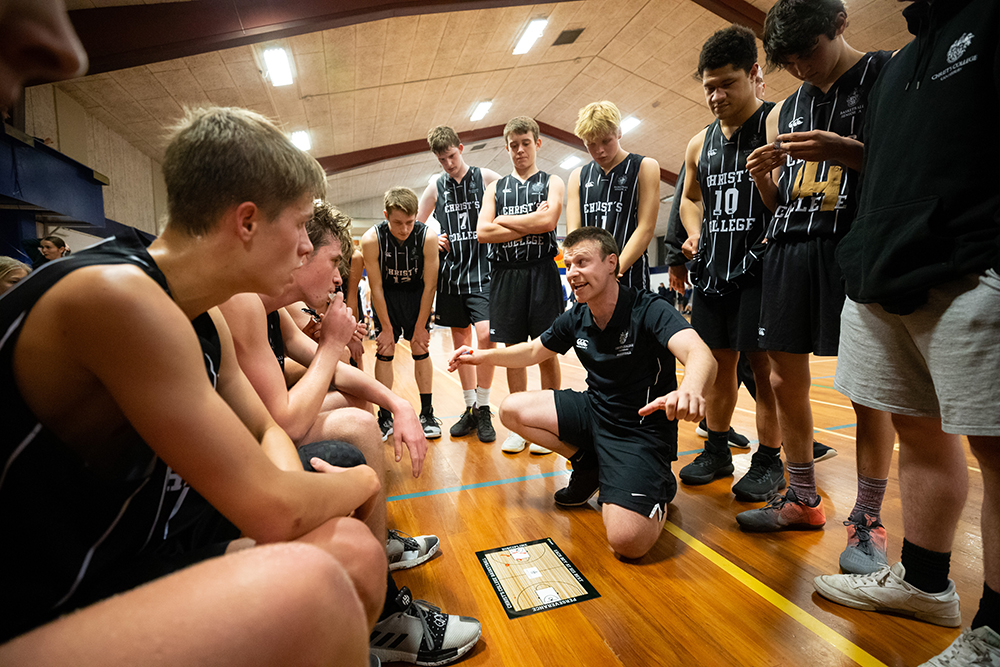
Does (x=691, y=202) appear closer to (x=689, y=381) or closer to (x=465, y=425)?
(x=689, y=381)

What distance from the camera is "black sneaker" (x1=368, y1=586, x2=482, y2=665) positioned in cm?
144

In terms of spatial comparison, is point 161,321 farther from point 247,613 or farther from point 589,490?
point 589,490

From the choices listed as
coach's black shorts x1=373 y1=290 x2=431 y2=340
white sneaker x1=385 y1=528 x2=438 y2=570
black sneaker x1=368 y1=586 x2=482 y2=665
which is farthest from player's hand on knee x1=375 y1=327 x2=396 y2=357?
black sneaker x1=368 y1=586 x2=482 y2=665

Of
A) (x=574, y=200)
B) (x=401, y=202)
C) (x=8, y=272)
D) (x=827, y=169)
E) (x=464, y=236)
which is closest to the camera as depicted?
(x=827, y=169)

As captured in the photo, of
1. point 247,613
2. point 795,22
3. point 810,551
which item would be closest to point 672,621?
point 810,551

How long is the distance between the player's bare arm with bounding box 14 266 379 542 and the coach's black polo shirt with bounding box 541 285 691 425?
1.80m

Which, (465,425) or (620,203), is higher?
(620,203)

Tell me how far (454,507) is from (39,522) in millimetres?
1985

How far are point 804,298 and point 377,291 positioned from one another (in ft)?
9.55

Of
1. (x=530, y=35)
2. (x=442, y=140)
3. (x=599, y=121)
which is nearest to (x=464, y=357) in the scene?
(x=599, y=121)

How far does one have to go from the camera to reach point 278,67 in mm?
7090

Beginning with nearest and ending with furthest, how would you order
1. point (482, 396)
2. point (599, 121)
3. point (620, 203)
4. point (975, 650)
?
point (975, 650)
point (599, 121)
point (620, 203)
point (482, 396)

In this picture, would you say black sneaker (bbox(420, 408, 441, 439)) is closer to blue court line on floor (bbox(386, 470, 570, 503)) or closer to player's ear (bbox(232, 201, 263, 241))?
blue court line on floor (bbox(386, 470, 570, 503))

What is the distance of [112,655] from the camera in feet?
1.71
